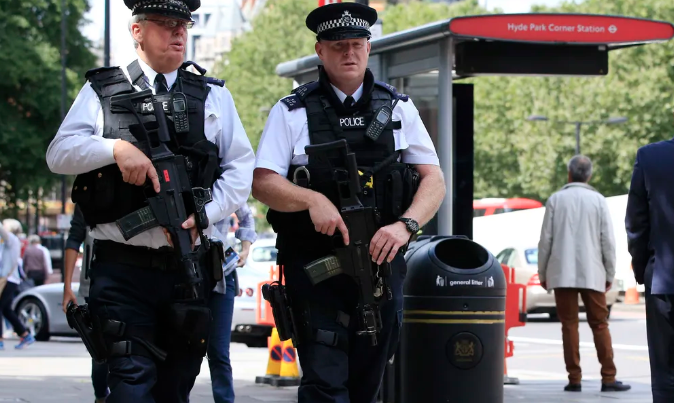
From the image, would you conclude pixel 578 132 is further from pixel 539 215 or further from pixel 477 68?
pixel 477 68

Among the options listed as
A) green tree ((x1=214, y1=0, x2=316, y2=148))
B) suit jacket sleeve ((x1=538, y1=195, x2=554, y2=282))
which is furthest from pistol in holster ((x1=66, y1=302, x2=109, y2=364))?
green tree ((x1=214, y1=0, x2=316, y2=148))

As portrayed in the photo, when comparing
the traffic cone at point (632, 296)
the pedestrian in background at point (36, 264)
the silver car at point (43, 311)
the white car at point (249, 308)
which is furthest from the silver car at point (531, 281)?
the pedestrian in background at point (36, 264)

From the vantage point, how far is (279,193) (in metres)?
5.14

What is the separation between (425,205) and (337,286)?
541 mm

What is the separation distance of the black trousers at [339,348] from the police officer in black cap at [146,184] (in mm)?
447

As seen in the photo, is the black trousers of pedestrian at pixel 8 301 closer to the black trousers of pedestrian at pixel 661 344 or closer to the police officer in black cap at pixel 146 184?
the black trousers of pedestrian at pixel 661 344

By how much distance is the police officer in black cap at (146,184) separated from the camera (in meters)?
4.58

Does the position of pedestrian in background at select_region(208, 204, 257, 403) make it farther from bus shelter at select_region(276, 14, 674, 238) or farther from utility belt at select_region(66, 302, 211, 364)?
bus shelter at select_region(276, 14, 674, 238)

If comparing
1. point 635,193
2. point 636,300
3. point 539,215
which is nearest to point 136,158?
point 635,193

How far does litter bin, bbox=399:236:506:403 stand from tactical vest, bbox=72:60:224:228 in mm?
2595

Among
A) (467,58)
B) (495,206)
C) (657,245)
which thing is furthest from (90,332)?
(495,206)

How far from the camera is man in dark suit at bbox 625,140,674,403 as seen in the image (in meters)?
5.91

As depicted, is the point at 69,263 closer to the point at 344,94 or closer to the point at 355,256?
the point at 344,94

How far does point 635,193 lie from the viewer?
6.05 metres
